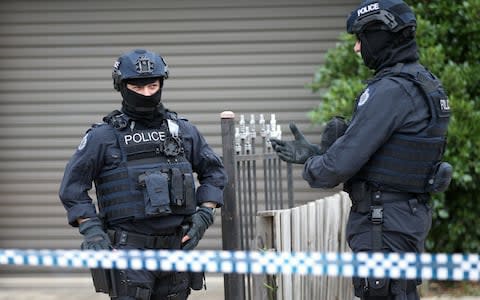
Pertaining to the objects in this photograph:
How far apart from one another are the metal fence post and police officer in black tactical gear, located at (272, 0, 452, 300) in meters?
1.28

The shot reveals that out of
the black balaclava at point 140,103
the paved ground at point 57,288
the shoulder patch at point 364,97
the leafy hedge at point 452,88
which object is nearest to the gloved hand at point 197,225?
the black balaclava at point 140,103

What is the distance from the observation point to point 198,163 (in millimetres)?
5164

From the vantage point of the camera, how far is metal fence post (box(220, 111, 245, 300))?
574cm

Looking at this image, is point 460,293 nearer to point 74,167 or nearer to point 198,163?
point 198,163

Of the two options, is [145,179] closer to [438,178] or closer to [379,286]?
[379,286]

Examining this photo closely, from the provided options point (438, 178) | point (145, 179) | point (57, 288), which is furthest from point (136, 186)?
point (57, 288)

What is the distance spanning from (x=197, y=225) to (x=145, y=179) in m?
0.43

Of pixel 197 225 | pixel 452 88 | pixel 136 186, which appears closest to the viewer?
pixel 136 186

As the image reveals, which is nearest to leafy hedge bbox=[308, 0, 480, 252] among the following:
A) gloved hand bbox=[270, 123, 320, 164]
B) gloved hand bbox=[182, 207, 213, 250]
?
gloved hand bbox=[182, 207, 213, 250]

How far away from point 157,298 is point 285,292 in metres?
0.86

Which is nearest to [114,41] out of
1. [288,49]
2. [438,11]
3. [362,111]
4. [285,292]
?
[288,49]

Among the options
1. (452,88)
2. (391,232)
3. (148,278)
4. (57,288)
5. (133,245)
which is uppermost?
(452,88)

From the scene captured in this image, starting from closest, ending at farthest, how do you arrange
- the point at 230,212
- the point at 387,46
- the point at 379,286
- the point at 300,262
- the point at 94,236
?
the point at 300,262 → the point at 379,286 → the point at 387,46 → the point at 94,236 → the point at 230,212

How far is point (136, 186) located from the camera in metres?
4.77
